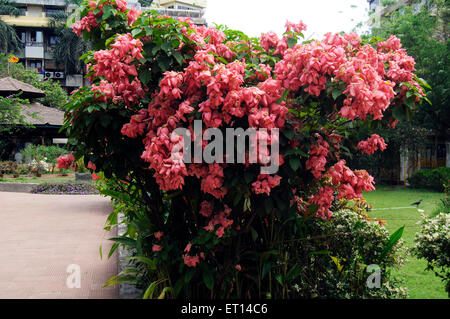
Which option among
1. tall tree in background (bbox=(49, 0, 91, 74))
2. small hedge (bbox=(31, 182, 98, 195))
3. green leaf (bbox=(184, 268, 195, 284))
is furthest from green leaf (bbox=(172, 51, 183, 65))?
tall tree in background (bbox=(49, 0, 91, 74))

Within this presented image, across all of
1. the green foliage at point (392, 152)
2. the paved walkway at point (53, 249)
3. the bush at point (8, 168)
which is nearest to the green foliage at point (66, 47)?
the bush at point (8, 168)

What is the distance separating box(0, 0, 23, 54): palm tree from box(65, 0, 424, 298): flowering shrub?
39.8 meters

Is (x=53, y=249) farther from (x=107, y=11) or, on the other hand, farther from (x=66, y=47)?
(x=66, y=47)

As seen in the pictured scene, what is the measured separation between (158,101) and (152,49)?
0.40m

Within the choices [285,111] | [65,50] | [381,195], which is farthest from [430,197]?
[65,50]

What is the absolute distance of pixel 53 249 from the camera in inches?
266

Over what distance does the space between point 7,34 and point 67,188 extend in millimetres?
30096

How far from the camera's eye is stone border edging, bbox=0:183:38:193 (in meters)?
15.5

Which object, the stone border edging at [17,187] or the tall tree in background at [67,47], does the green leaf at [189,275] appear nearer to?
the stone border edging at [17,187]

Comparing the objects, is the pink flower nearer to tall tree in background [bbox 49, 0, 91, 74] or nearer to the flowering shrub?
the flowering shrub

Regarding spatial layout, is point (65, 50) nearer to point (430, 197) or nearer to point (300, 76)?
point (430, 197)
